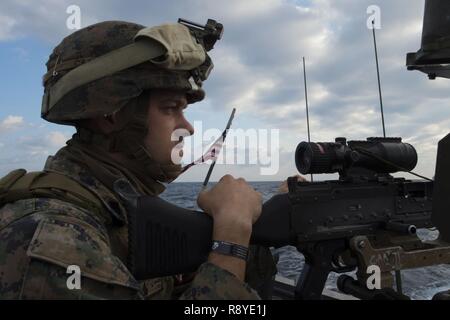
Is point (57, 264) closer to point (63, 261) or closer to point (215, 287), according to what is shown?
point (63, 261)

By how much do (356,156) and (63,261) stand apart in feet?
8.53

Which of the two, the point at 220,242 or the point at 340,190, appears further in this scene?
the point at 340,190

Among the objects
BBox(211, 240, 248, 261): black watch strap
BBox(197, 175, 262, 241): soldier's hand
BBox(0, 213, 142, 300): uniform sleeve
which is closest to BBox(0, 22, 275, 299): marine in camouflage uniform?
BBox(0, 213, 142, 300): uniform sleeve

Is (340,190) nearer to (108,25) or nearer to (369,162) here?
(369,162)

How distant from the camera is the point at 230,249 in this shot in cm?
180

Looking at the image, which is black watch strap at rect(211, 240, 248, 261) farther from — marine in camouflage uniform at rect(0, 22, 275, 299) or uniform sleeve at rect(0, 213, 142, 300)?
uniform sleeve at rect(0, 213, 142, 300)

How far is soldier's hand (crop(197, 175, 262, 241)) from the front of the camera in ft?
6.23

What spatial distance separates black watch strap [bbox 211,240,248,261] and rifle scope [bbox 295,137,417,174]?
158 cm

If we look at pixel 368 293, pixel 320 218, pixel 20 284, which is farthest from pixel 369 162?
pixel 20 284

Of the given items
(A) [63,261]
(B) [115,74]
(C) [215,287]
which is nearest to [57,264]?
(A) [63,261]
